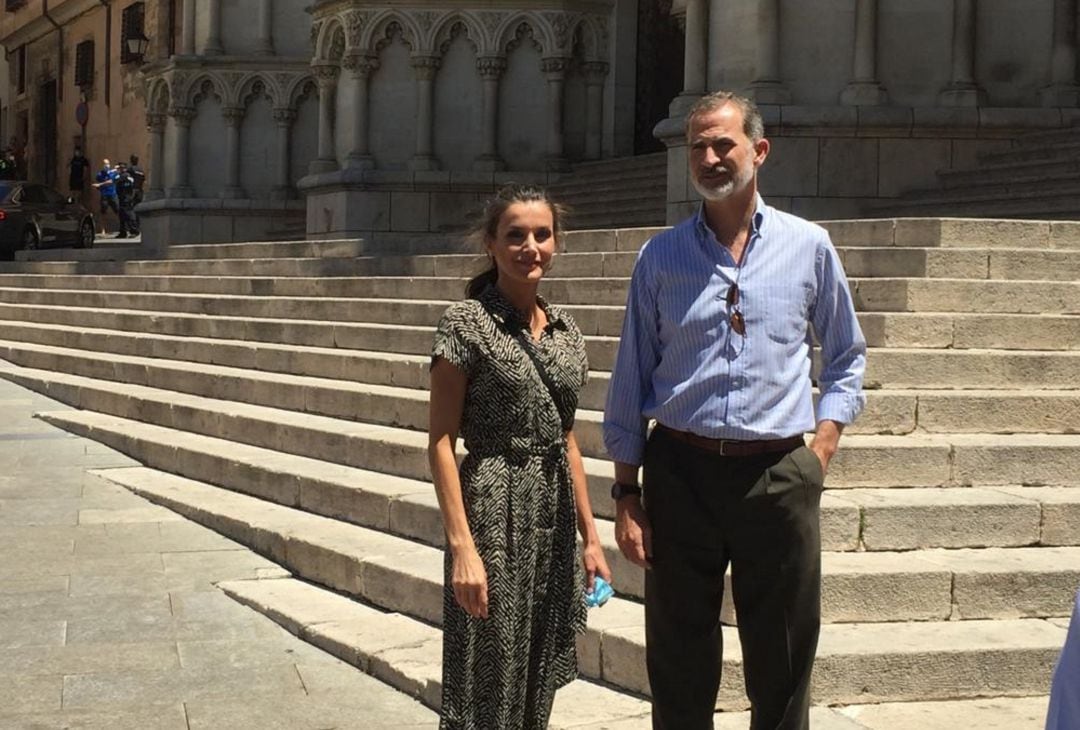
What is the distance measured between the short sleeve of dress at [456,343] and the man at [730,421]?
0.43 meters

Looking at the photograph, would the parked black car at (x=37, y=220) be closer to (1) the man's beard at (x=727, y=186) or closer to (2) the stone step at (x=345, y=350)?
(2) the stone step at (x=345, y=350)

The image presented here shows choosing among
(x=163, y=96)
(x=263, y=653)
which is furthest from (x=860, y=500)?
(x=163, y=96)

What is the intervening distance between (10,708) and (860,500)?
327 cm

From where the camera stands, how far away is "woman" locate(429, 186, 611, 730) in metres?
3.79

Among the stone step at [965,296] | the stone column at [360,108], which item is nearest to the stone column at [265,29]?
the stone column at [360,108]

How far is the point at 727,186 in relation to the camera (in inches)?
149

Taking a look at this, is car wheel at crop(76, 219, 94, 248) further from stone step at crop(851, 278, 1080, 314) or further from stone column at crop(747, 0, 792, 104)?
stone step at crop(851, 278, 1080, 314)

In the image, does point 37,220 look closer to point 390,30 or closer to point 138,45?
point 138,45

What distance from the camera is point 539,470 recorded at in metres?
3.88

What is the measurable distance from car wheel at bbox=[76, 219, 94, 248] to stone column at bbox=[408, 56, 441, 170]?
1046 cm

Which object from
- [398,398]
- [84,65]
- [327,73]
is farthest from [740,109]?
[84,65]

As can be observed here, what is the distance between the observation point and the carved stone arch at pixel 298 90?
23.2 metres

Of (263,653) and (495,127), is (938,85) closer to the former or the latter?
(495,127)

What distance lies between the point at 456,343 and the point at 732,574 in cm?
88
